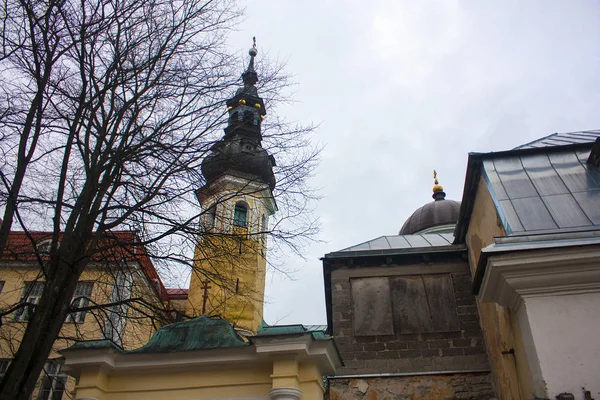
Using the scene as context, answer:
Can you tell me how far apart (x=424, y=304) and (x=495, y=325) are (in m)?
2.21

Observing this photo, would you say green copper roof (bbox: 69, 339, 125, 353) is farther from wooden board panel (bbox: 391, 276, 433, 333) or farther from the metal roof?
wooden board panel (bbox: 391, 276, 433, 333)

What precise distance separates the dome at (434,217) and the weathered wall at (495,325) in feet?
39.9

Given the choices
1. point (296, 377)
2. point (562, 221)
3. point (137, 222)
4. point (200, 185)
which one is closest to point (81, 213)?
point (137, 222)

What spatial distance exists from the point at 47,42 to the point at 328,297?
8794mm

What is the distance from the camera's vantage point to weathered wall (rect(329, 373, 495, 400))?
32.7ft

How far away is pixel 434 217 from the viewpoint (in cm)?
2341

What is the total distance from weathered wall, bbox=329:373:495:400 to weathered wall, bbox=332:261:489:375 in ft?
0.62

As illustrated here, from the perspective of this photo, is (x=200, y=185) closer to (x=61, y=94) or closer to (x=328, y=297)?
(x=61, y=94)

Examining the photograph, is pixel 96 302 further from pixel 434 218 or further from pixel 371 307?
pixel 434 218

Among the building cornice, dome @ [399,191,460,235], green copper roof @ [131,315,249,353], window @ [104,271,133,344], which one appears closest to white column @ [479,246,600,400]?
the building cornice

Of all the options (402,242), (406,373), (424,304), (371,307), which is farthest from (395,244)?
(406,373)

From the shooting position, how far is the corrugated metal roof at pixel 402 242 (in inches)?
500

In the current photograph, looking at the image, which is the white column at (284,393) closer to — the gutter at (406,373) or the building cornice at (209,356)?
the building cornice at (209,356)

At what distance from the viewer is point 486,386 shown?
32.8 feet
